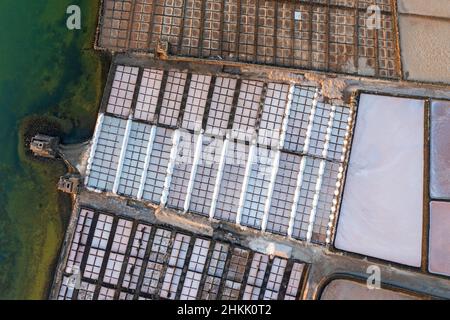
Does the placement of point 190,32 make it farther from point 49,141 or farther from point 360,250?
point 360,250

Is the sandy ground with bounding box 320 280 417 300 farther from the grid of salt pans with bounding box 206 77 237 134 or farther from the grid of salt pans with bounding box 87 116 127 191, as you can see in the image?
the grid of salt pans with bounding box 87 116 127 191

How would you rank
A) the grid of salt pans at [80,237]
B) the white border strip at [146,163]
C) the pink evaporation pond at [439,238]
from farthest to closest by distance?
the grid of salt pans at [80,237], the white border strip at [146,163], the pink evaporation pond at [439,238]

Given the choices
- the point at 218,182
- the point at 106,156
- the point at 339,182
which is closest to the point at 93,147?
the point at 106,156

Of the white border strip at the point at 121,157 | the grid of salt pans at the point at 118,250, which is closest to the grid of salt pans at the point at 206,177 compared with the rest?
the grid of salt pans at the point at 118,250

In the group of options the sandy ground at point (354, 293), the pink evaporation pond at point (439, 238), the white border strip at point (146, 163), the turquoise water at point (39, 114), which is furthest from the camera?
the turquoise water at point (39, 114)

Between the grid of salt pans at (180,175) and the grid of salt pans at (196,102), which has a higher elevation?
the grid of salt pans at (196,102)

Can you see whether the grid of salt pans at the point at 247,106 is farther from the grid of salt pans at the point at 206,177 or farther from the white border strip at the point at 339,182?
the white border strip at the point at 339,182

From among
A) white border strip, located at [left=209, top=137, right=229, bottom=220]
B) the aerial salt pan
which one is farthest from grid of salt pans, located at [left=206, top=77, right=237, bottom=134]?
white border strip, located at [left=209, top=137, right=229, bottom=220]

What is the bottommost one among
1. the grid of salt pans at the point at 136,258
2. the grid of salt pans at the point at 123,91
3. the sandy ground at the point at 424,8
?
the grid of salt pans at the point at 136,258
